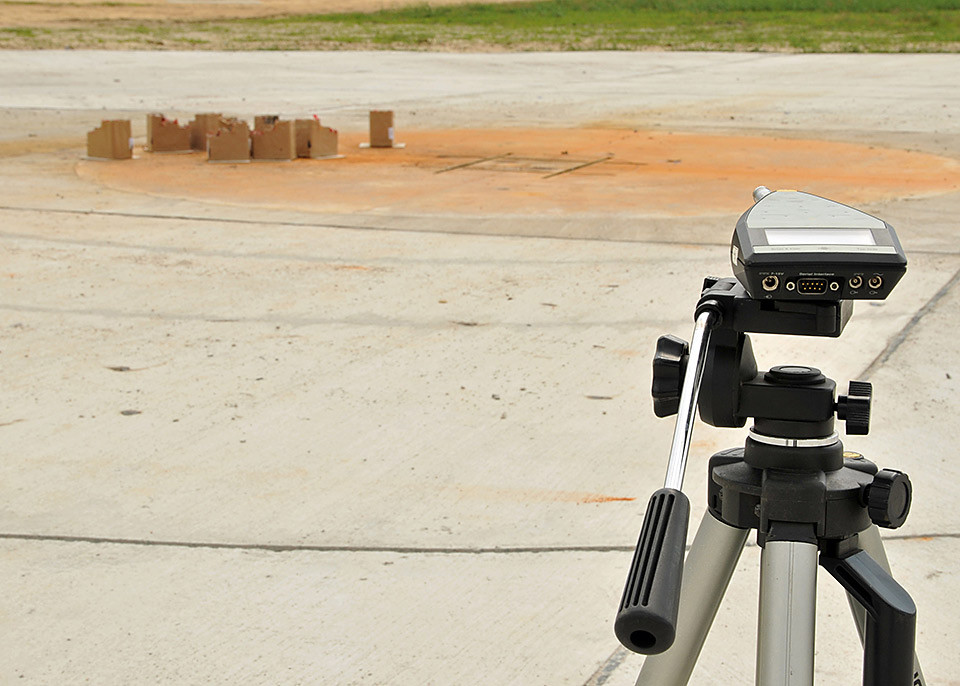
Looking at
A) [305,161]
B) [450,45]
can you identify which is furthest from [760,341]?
[450,45]

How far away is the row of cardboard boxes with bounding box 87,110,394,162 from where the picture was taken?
11.0m

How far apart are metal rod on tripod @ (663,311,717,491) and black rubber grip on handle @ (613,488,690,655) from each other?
1.0 inches

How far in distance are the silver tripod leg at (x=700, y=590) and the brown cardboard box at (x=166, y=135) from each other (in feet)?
35.1

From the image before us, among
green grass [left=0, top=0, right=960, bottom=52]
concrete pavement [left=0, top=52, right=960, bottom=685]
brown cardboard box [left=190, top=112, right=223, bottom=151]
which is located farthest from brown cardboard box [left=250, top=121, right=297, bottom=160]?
green grass [left=0, top=0, right=960, bottom=52]

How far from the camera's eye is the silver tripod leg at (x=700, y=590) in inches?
61.9

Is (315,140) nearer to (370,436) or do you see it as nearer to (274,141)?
(274,141)

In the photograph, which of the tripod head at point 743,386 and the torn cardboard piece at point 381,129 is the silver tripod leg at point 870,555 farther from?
the torn cardboard piece at point 381,129

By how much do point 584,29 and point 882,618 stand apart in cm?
3771

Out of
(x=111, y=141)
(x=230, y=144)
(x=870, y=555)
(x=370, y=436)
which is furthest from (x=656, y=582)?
(x=111, y=141)

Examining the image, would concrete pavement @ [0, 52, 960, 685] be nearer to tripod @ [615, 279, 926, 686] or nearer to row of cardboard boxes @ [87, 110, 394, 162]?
tripod @ [615, 279, 926, 686]

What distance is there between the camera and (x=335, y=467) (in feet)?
12.6

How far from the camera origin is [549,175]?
33.2ft

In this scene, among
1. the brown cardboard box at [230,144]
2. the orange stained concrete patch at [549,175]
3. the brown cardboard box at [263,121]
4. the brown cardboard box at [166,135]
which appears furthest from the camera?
the brown cardboard box at [166,135]

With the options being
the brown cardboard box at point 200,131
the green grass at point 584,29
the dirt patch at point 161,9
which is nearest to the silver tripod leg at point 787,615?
the brown cardboard box at point 200,131
